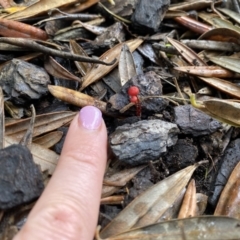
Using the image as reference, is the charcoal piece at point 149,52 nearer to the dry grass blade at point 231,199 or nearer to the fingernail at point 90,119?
the fingernail at point 90,119

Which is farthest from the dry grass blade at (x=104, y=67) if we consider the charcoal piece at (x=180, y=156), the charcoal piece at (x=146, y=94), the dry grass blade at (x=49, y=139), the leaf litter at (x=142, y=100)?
the charcoal piece at (x=180, y=156)

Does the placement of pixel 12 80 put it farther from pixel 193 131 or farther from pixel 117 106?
pixel 193 131

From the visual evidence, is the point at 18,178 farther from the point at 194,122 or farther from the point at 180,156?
the point at 194,122

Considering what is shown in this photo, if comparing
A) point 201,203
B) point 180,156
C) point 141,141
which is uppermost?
point 141,141

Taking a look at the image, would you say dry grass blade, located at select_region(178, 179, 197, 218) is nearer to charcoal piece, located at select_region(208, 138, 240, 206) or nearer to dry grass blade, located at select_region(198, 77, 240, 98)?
charcoal piece, located at select_region(208, 138, 240, 206)

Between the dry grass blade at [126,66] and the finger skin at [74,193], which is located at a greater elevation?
the dry grass blade at [126,66]

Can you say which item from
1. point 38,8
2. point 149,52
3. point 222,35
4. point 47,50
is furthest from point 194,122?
point 38,8

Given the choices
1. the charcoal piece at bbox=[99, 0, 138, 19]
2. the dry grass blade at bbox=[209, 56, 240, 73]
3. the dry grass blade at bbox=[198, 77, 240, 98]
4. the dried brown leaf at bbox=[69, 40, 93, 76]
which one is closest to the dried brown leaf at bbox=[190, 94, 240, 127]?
the dry grass blade at bbox=[198, 77, 240, 98]

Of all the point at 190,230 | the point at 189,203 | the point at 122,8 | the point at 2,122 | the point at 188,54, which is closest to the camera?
the point at 190,230
